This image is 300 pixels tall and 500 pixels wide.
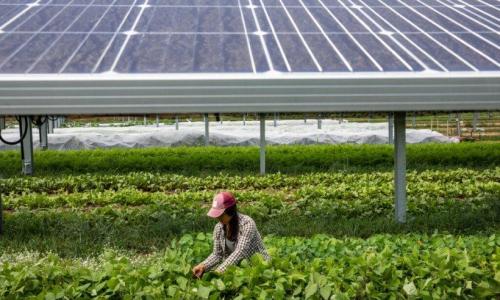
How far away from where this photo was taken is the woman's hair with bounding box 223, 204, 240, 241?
5.24 m

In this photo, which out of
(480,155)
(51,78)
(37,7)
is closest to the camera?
(51,78)

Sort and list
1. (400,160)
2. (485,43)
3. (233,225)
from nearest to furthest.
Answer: (233,225)
(485,43)
(400,160)

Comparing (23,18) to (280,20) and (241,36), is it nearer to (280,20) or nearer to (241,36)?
(241,36)

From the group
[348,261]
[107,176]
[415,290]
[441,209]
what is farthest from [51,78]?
[107,176]

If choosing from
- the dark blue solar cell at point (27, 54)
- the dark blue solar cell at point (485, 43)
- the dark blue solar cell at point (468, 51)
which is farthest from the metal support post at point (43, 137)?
the dark blue solar cell at point (485, 43)

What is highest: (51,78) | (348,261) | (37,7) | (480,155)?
(37,7)

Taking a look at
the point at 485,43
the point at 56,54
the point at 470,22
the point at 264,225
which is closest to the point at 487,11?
the point at 470,22

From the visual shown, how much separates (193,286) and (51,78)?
3.24 meters

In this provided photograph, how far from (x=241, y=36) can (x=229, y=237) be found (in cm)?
395

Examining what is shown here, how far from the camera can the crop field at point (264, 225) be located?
196 inches

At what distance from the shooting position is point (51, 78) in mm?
6895

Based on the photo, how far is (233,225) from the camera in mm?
5414

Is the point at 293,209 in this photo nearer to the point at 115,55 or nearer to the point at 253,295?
the point at 115,55

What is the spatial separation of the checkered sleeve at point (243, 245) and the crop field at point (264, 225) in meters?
0.15
